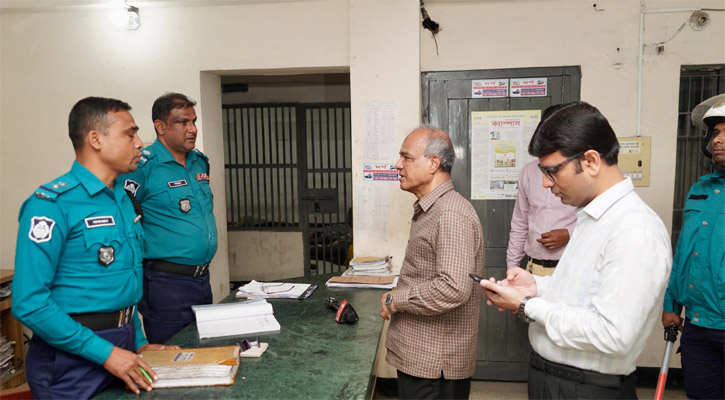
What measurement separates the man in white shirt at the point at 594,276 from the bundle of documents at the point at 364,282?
1180 mm

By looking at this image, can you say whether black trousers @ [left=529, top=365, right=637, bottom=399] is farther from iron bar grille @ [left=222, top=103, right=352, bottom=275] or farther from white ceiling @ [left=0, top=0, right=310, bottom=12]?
iron bar grille @ [left=222, top=103, right=352, bottom=275]

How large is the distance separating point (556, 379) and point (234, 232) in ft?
16.5

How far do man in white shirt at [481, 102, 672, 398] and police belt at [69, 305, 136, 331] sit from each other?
1357 mm

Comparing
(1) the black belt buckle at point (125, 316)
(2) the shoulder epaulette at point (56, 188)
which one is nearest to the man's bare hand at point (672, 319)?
(1) the black belt buckle at point (125, 316)

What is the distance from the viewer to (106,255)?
159 centimetres

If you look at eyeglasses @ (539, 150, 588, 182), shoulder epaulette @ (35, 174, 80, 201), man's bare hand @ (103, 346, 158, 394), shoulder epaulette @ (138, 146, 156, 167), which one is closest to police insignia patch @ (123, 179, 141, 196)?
shoulder epaulette @ (138, 146, 156, 167)

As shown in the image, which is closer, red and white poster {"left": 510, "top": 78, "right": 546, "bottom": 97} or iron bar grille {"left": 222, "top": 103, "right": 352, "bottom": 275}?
red and white poster {"left": 510, "top": 78, "right": 546, "bottom": 97}

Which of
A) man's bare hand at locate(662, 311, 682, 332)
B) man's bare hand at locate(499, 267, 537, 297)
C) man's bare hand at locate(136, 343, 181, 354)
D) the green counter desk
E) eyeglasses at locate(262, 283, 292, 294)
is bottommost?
man's bare hand at locate(662, 311, 682, 332)

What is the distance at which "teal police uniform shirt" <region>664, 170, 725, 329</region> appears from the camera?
1.96 m

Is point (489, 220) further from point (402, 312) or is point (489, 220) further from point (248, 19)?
point (248, 19)

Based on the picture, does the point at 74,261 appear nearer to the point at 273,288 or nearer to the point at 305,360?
the point at 305,360

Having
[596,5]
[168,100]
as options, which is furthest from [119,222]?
[596,5]

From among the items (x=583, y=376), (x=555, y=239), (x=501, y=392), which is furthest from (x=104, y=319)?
(x=501, y=392)

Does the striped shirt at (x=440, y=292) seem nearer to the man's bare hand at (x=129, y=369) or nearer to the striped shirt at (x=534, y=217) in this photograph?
the man's bare hand at (x=129, y=369)
